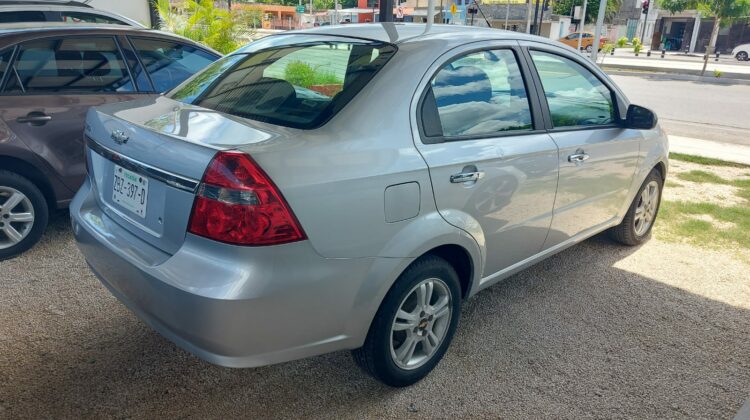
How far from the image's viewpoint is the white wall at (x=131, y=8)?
40.1 feet

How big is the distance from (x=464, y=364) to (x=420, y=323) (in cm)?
45

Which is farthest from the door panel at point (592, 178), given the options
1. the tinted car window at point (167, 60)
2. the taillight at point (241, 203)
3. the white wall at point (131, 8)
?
the white wall at point (131, 8)

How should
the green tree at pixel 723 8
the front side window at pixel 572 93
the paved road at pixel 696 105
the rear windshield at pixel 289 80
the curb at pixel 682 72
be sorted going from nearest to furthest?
the rear windshield at pixel 289 80 → the front side window at pixel 572 93 → the paved road at pixel 696 105 → the green tree at pixel 723 8 → the curb at pixel 682 72

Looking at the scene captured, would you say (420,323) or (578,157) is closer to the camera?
(420,323)

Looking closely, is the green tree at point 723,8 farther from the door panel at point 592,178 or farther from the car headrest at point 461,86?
the car headrest at point 461,86

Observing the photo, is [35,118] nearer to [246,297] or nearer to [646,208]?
[246,297]

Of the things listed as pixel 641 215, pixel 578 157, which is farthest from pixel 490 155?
pixel 641 215

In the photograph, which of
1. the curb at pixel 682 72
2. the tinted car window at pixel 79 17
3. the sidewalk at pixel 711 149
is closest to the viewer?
the tinted car window at pixel 79 17

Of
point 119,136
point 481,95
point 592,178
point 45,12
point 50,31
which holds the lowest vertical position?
point 592,178

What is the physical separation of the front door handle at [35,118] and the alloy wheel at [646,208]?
14.5 ft

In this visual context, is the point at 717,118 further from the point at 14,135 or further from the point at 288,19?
the point at 288,19

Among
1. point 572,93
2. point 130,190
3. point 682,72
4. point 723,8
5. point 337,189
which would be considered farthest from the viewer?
point 682,72

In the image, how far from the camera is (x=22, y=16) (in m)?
6.43

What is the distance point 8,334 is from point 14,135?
146 centimetres
